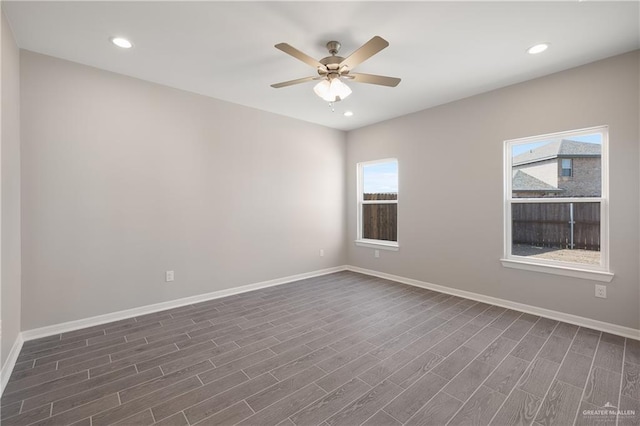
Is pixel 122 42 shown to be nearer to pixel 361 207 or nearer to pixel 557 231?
pixel 361 207

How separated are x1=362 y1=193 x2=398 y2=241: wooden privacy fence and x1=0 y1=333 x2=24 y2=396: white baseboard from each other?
459cm

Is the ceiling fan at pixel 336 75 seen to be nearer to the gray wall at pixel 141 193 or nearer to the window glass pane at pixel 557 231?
the gray wall at pixel 141 193

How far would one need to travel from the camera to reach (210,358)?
2.34m

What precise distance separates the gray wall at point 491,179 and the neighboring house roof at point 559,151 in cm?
21

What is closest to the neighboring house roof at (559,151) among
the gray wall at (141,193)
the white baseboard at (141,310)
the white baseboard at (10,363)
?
the gray wall at (141,193)

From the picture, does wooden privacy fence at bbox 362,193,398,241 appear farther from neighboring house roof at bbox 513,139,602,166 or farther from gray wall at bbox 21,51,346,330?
neighboring house roof at bbox 513,139,602,166

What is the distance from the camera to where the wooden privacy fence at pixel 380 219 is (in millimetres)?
4863

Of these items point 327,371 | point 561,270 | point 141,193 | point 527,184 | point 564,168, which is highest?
point 564,168

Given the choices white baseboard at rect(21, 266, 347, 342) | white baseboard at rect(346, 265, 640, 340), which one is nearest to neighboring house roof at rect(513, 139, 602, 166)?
white baseboard at rect(346, 265, 640, 340)

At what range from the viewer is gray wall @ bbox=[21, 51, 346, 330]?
8.89 feet

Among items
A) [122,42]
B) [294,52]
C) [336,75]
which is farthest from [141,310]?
[336,75]

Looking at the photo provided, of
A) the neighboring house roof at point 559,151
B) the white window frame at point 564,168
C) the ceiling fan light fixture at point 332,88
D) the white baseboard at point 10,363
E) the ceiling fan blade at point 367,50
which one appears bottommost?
the white baseboard at point 10,363

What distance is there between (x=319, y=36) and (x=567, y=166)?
9.93ft

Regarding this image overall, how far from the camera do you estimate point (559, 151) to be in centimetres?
316
